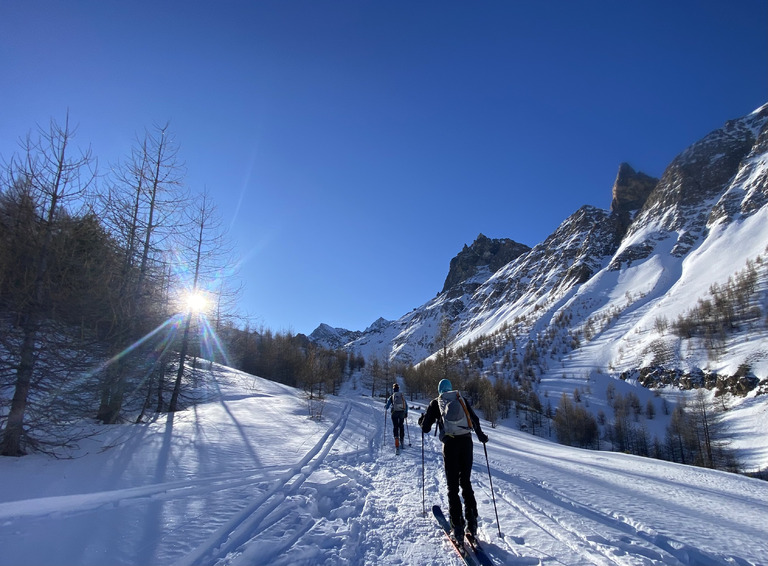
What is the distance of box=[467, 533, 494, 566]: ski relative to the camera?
→ 11.9 ft

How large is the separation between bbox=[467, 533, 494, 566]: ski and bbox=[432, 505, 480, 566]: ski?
0.07 m

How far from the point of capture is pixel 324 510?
5.32m

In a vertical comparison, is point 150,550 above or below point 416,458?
above

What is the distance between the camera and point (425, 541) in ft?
14.4

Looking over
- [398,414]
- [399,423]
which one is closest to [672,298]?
[398,414]

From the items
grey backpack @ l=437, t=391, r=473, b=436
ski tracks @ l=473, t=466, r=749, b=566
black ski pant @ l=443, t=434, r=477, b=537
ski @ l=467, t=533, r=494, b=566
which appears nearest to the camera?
ski @ l=467, t=533, r=494, b=566

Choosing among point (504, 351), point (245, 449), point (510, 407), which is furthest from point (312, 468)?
point (504, 351)

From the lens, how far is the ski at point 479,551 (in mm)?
3631

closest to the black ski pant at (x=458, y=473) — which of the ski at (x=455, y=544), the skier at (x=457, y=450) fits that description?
the skier at (x=457, y=450)

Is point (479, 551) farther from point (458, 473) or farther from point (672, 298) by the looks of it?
point (672, 298)

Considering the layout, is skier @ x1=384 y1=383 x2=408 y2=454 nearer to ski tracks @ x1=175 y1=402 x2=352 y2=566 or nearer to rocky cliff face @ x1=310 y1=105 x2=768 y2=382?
ski tracks @ x1=175 y1=402 x2=352 y2=566

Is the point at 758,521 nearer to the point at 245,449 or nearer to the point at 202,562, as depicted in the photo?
the point at 202,562

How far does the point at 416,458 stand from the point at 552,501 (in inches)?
181

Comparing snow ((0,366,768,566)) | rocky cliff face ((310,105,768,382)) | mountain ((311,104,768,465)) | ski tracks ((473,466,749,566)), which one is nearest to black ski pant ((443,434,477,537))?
snow ((0,366,768,566))
